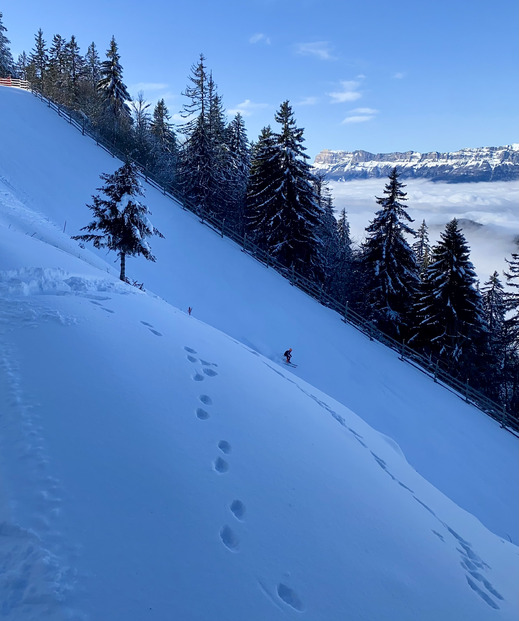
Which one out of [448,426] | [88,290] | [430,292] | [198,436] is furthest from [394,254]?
[198,436]

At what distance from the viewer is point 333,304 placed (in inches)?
953

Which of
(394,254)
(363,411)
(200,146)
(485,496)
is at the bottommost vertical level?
(485,496)

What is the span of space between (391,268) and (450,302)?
166 inches

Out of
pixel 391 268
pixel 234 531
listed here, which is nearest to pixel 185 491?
pixel 234 531

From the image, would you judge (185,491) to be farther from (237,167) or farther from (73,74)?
(73,74)

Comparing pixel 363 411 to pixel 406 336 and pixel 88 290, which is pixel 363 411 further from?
pixel 406 336

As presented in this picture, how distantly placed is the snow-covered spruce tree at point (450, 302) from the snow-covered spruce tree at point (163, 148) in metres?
24.2

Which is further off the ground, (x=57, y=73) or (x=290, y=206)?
(x=57, y=73)

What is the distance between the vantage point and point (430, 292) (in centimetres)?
2369

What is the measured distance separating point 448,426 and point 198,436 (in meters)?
14.1

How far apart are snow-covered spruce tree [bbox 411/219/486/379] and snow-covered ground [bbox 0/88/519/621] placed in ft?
54.7

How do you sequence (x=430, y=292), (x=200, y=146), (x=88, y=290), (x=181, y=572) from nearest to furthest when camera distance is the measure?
(x=181, y=572)
(x=88, y=290)
(x=430, y=292)
(x=200, y=146)

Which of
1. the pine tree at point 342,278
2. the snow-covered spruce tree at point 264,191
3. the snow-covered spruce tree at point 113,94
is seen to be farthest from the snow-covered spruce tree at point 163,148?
the pine tree at point 342,278

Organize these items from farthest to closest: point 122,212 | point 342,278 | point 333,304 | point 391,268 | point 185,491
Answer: point 342,278, point 391,268, point 333,304, point 122,212, point 185,491
